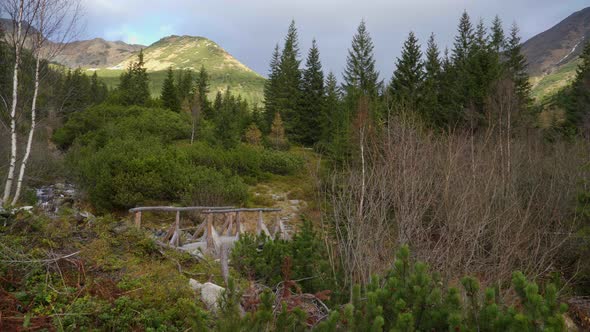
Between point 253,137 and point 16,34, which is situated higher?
point 16,34

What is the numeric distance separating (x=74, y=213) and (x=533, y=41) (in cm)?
20635

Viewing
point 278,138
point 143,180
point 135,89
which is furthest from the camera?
point 135,89

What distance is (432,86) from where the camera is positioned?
1073 inches

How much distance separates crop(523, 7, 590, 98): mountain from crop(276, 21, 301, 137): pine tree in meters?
98.6

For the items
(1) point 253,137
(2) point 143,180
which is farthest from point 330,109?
(2) point 143,180

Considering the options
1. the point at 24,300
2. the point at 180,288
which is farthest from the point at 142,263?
the point at 24,300

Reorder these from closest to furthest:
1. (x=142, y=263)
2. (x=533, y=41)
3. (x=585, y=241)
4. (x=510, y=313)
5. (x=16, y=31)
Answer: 1. (x=510, y=313)
2. (x=142, y=263)
3. (x=585, y=241)
4. (x=16, y=31)
5. (x=533, y=41)

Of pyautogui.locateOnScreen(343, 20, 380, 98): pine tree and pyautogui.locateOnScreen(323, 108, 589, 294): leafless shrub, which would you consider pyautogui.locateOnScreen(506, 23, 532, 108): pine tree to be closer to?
pyautogui.locateOnScreen(343, 20, 380, 98): pine tree

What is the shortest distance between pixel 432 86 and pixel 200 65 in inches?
5462

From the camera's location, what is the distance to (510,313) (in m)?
2.46

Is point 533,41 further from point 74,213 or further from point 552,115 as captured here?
point 74,213

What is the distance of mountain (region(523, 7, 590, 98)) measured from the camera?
12556cm

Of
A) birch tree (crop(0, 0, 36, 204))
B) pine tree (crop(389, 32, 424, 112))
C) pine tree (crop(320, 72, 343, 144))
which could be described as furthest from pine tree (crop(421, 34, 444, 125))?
birch tree (crop(0, 0, 36, 204))

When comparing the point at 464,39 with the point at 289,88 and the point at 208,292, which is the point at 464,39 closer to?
the point at 289,88
